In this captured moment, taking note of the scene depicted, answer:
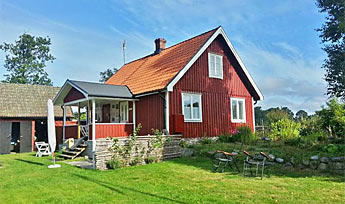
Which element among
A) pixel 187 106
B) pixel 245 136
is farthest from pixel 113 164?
pixel 245 136

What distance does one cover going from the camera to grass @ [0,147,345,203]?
18.7ft

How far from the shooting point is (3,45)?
37.2 metres

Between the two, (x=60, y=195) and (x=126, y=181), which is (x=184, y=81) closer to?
(x=126, y=181)

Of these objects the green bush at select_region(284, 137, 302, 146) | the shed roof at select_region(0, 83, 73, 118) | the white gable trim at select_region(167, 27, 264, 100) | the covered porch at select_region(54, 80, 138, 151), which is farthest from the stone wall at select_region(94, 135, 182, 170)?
the shed roof at select_region(0, 83, 73, 118)

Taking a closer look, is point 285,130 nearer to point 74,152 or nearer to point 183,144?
point 183,144

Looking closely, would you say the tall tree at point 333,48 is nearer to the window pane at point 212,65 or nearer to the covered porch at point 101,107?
the window pane at point 212,65

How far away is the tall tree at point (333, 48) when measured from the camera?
2255 cm

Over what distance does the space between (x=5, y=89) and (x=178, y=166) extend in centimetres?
1681

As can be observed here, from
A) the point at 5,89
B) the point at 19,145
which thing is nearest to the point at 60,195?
the point at 19,145

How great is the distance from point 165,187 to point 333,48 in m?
23.0

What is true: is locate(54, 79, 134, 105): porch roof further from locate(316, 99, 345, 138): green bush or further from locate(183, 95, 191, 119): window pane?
locate(316, 99, 345, 138): green bush

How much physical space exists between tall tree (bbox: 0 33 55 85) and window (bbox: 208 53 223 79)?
1166 inches

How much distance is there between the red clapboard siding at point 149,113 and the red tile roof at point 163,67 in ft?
1.81

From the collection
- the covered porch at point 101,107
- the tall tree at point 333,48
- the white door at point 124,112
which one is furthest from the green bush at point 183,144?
the tall tree at point 333,48
